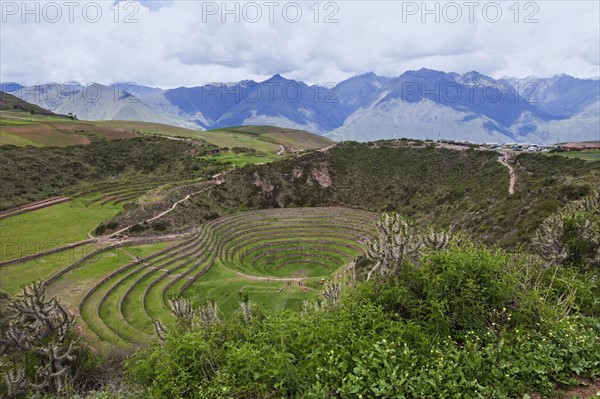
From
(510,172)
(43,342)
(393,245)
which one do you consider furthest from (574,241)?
(510,172)

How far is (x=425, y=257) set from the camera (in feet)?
31.8

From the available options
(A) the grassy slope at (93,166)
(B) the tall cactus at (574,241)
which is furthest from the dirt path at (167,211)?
(B) the tall cactus at (574,241)

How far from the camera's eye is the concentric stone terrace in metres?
27.0

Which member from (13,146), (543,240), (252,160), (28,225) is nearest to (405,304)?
(543,240)

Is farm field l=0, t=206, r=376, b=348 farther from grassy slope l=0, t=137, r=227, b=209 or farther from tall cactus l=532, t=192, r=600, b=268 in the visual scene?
tall cactus l=532, t=192, r=600, b=268

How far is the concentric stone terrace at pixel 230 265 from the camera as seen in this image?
88.5 ft

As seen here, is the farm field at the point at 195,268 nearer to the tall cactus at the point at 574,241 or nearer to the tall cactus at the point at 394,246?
the tall cactus at the point at 394,246

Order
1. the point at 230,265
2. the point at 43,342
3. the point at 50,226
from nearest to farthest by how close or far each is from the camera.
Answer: the point at 43,342 < the point at 230,265 < the point at 50,226

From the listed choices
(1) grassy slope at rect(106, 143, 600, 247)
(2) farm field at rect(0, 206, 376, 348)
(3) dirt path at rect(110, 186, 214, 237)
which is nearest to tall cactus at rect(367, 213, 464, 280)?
(2) farm field at rect(0, 206, 376, 348)

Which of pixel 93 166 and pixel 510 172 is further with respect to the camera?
pixel 93 166

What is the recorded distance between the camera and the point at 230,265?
131 ft

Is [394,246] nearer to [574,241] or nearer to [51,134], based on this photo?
[574,241]

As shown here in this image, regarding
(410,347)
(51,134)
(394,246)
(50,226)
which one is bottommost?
(50,226)

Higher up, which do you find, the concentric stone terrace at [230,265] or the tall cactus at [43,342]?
the tall cactus at [43,342]
